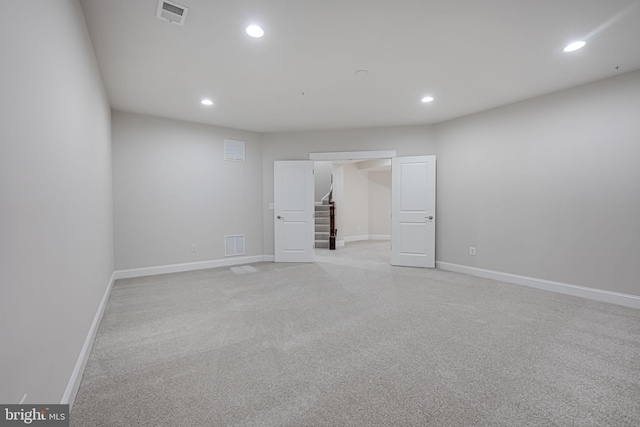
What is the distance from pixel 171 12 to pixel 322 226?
6.53m

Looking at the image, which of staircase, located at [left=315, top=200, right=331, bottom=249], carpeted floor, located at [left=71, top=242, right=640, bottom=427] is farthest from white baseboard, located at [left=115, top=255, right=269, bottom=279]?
staircase, located at [left=315, top=200, right=331, bottom=249]

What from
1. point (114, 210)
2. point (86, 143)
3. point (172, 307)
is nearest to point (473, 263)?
point (172, 307)

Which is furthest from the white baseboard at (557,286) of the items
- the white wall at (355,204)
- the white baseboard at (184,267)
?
the white wall at (355,204)

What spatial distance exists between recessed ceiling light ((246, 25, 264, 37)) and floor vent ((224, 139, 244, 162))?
3170 millimetres

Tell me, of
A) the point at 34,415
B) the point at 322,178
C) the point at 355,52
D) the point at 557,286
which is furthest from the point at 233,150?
the point at 557,286

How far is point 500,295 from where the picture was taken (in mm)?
3699

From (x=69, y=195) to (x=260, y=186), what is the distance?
4097mm

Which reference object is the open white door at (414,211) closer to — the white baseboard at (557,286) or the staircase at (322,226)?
the white baseboard at (557,286)

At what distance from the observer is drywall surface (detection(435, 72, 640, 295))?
3350mm

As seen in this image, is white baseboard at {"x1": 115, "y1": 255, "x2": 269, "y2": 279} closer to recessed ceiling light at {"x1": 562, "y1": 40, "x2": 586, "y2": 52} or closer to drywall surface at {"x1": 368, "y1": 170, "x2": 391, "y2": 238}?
drywall surface at {"x1": 368, "y1": 170, "x2": 391, "y2": 238}

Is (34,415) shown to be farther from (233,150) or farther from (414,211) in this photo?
(414,211)

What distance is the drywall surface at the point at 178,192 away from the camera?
Result: 14.9 feet

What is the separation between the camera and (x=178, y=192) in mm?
4973

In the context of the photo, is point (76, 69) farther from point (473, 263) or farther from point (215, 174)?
point (473, 263)
